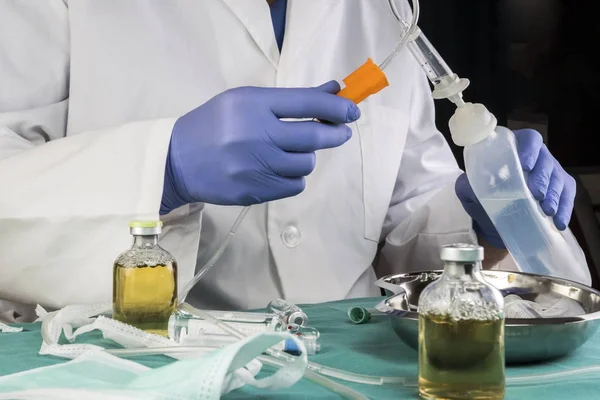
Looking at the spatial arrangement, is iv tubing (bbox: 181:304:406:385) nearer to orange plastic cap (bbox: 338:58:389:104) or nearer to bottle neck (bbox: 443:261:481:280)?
bottle neck (bbox: 443:261:481:280)

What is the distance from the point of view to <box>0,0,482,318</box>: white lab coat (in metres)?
0.94

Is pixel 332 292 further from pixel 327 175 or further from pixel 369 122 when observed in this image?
pixel 369 122

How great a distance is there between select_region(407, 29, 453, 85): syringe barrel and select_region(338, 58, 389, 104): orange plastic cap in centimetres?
7

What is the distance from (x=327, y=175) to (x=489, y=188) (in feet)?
1.29

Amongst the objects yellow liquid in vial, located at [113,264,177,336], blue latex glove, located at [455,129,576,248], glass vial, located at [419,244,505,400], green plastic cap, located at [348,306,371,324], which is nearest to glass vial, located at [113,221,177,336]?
yellow liquid in vial, located at [113,264,177,336]

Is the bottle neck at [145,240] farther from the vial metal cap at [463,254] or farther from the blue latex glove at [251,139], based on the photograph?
the vial metal cap at [463,254]

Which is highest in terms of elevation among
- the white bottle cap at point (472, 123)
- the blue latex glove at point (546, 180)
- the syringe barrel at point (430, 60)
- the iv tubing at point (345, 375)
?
the syringe barrel at point (430, 60)

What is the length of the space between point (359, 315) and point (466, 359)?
35 centimetres

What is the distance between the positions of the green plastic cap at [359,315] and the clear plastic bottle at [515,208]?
23 centimetres

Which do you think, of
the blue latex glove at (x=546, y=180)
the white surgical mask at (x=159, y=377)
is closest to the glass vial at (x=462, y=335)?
the white surgical mask at (x=159, y=377)

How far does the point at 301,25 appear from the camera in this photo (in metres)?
1.26

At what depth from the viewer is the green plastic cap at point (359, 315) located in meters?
0.90

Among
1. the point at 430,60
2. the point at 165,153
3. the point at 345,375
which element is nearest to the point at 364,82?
the point at 430,60

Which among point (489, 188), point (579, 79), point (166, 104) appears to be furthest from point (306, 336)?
point (579, 79)
